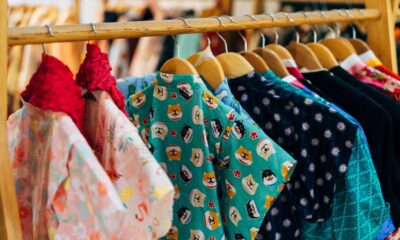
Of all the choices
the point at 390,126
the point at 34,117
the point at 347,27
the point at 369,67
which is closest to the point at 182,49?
the point at 347,27

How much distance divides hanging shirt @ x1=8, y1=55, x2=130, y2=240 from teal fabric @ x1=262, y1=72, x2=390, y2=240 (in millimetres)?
445

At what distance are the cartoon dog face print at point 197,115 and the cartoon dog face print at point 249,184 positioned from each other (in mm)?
126

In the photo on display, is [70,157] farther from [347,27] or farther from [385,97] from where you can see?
[347,27]

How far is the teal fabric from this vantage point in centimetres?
108

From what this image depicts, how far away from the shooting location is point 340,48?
138 centimetres

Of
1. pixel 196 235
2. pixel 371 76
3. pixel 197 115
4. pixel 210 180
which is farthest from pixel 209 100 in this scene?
pixel 371 76

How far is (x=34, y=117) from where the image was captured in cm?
91

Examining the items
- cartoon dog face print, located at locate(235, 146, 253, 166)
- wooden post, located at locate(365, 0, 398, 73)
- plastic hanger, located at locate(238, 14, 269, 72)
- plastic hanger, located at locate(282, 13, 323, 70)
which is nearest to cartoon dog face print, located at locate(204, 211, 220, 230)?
cartoon dog face print, located at locate(235, 146, 253, 166)

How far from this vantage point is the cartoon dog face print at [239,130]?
101 centimetres

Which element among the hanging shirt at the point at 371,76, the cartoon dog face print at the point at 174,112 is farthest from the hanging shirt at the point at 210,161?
the hanging shirt at the point at 371,76

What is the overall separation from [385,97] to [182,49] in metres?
1.65

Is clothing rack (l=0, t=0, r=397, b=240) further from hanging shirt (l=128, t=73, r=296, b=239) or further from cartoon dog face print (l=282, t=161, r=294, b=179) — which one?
cartoon dog face print (l=282, t=161, r=294, b=179)

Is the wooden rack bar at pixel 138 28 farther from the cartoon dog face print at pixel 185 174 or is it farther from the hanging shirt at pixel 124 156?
the cartoon dog face print at pixel 185 174

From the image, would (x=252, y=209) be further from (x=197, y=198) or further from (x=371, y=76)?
(x=371, y=76)
